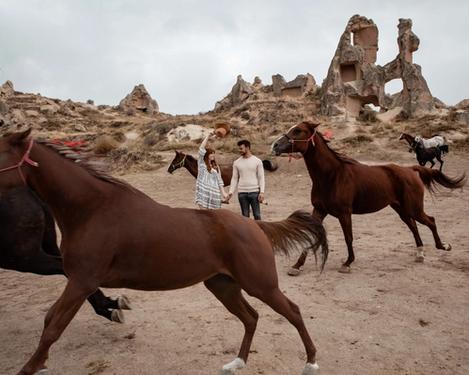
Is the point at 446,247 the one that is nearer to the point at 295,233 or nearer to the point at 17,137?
the point at 295,233

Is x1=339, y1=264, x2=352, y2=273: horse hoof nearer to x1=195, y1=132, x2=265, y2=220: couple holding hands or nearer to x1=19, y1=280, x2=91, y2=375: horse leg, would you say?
x1=195, y1=132, x2=265, y2=220: couple holding hands

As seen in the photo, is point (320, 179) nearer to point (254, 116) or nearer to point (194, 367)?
point (194, 367)

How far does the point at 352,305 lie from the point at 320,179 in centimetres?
207

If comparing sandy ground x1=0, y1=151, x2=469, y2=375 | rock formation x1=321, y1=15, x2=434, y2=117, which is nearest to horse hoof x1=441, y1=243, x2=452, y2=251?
sandy ground x1=0, y1=151, x2=469, y2=375

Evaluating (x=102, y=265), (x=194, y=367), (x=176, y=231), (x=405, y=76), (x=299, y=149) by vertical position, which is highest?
(x=405, y=76)

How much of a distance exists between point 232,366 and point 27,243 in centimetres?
212

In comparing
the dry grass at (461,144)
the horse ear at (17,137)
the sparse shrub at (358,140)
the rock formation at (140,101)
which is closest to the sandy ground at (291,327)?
the horse ear at (17,137)

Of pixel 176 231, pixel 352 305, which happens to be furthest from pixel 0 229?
pixel 352 305

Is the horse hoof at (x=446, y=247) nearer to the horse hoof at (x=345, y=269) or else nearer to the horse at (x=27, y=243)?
the horse hoof at (x=345, y=269)

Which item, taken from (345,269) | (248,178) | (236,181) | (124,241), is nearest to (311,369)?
(124,241)

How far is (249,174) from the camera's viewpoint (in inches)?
276

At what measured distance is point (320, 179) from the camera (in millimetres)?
6043

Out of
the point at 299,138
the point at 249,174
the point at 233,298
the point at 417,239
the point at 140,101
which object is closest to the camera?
the point at 233,298

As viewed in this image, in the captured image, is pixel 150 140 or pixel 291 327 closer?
pixel 291 327
